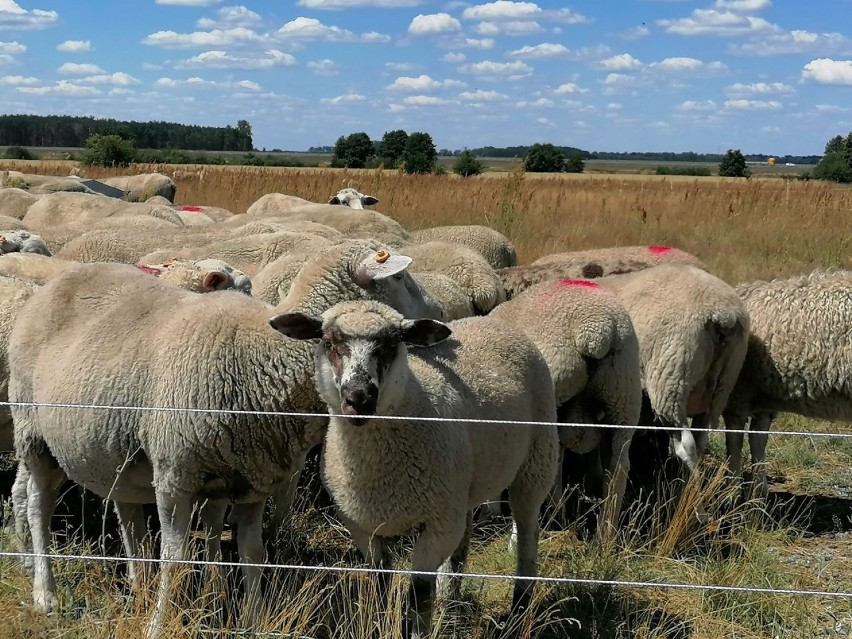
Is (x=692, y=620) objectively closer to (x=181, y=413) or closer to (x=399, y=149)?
(x=181, y=413)

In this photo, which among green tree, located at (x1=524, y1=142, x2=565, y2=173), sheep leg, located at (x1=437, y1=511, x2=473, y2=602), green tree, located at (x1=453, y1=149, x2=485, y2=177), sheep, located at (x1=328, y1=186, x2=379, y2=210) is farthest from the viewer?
green tree, located at (x1=524, y1=142, x2=565, y2=173)

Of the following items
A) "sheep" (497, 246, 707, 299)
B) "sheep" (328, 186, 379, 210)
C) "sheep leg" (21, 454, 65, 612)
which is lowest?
"sheep leg" (21, 454, 65, 612)

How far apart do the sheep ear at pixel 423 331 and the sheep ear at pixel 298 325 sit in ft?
1.13

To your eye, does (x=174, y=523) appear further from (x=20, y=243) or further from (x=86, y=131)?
(x=86, y=131)

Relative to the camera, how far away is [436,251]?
761 centimetres

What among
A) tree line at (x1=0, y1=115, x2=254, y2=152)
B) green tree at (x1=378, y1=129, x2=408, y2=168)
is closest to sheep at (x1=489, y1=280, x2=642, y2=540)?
green tree at (x1=378, y1=129, x2=408, y2=168)

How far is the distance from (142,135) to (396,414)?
98.1 meters

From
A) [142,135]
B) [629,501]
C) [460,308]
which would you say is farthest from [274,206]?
[142,135]

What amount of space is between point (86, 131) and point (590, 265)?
320 ft

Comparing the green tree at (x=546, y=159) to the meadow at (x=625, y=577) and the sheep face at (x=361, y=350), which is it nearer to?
the meadow at (x=625, y=577)

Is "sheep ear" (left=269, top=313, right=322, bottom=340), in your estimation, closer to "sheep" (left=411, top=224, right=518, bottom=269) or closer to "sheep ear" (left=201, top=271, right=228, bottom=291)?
"sheep ear" (left=201, top=271, right=228, bottom=291)

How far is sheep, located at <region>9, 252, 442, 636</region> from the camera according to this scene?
387 centimetres

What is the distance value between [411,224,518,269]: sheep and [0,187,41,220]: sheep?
6431 mm

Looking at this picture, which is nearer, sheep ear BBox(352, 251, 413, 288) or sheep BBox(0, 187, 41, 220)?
sheep ear BBox(352, 251, 413, 288)
